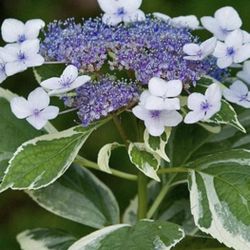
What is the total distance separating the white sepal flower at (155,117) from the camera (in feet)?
3.69

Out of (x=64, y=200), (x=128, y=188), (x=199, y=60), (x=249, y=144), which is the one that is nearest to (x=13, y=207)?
(x=128, y=188)

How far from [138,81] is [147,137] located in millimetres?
75

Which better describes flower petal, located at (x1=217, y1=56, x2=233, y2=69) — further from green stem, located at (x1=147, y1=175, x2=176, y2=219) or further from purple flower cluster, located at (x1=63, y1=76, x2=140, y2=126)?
green stem, located at (x1=147, y1=175, x2=176, y2=219)

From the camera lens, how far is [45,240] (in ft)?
4.60

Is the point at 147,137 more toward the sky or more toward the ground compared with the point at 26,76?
more toward the ground

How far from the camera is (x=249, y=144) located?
136cm

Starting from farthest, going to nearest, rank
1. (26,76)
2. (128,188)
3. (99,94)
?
(26,76) → (128,188) → (99,94)

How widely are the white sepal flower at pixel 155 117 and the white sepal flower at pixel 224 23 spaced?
249mm

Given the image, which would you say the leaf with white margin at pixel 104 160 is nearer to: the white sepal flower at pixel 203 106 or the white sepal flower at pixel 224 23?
the white sepal flower at pixel 203 106

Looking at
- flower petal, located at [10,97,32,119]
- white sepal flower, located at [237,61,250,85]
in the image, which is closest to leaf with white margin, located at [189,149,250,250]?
white sepal flower, located at [237,61,250,85]

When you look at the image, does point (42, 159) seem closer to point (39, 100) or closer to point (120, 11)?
point (39, 100)

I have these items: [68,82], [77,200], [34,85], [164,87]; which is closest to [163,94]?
[164,87]

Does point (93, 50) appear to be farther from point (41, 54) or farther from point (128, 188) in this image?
point (128, 188)

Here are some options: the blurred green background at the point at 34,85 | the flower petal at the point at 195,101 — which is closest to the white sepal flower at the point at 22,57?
the flower petal at the point at 195,101
